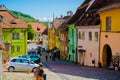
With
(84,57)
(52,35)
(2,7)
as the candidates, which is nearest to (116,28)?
(84,57)

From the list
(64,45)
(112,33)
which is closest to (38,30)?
(64,45)

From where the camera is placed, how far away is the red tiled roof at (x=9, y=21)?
65.6 metres

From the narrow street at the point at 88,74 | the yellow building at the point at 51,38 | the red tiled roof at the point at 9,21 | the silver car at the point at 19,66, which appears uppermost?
the red tiled roof at the point at 9,21

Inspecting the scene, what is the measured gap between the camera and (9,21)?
2655 inches

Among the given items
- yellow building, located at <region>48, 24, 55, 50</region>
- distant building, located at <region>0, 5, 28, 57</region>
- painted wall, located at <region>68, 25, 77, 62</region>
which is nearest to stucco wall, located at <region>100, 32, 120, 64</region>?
painted wall, located at <region>68, 25, 77, 62</region>

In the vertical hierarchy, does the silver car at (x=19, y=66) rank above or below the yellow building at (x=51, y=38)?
below

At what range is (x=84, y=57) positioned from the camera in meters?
53.9

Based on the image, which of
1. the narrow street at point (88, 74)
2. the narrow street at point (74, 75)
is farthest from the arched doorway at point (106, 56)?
the narrow street at point (74, 75)

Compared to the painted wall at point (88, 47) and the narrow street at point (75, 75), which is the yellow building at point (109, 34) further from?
the narrow street at point (75, 75)

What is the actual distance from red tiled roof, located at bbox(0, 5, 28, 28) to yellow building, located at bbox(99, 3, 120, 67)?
77.7 feet

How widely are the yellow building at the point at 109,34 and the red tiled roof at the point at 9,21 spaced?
23.7 metres

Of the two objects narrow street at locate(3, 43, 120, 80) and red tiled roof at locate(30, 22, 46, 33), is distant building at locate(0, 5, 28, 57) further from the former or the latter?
red tiled roof at locate(30, 22, 46, 33)

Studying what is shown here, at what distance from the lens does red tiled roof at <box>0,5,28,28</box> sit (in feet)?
215

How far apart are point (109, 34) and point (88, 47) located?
30.2 feet
